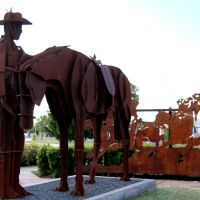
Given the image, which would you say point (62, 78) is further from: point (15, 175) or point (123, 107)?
point (123, 107)

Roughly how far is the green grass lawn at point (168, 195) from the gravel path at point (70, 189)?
516 millimetres

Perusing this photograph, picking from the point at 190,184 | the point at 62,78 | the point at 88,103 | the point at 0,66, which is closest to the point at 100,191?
the point at 88,103

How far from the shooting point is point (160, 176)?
13.5 meters

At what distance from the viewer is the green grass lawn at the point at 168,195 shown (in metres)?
8.75

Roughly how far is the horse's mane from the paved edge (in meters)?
2.45

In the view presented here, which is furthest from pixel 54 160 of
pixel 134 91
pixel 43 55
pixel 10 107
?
pixel 134 91

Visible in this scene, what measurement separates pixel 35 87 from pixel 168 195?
4.20 m

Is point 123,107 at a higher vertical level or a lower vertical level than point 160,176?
higher

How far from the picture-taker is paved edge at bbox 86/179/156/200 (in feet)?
24.9

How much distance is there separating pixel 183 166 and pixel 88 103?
6060 mm

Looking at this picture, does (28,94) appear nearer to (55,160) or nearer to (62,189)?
(62,189)

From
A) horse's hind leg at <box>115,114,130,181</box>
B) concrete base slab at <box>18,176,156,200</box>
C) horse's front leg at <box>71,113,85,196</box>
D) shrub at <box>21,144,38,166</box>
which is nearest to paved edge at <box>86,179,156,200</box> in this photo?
concrete base slab at <box>18,176,156,200</box>

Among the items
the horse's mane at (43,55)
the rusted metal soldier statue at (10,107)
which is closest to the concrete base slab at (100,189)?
the rusted metal soldier statue at (10,107)

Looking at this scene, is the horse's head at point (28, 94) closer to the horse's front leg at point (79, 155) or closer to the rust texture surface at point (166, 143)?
the horse's front leg at point (79, 155)
